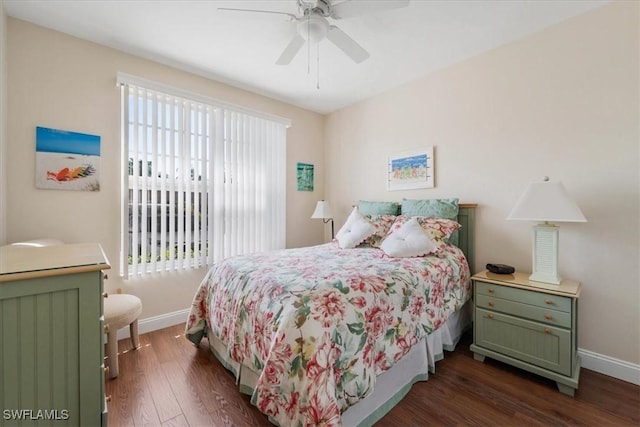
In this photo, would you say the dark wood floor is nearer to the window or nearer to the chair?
the chair

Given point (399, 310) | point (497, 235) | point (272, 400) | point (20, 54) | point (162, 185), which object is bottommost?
point (272, 400)

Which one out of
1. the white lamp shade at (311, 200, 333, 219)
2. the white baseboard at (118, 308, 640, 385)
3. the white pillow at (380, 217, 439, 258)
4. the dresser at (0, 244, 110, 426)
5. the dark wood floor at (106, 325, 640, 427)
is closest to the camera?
the dresser at (0, 244, 110, 426)

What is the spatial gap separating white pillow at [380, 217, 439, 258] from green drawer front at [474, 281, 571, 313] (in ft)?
1.55

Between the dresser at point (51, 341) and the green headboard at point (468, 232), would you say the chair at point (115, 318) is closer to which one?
the dresser at point (51, 341)

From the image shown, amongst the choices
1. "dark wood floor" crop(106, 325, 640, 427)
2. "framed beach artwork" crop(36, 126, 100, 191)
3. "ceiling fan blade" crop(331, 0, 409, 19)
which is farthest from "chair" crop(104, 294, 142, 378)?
"ceiling fan blade" crop(331, 0, 409, 19)

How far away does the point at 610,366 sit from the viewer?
1.92 meters

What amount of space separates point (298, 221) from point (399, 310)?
2497mm

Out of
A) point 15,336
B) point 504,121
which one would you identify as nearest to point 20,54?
point 15,336

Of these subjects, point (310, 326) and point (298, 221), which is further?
point (298, 221)

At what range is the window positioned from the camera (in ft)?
8.38

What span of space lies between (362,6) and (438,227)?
1820mm

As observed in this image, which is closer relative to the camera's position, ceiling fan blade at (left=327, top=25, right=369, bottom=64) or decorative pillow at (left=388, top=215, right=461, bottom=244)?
ceiling fan blade at (left=327, top=25, right=369, bottom=64)

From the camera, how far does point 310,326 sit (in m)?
1.26

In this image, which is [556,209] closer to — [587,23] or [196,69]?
[587,23]
